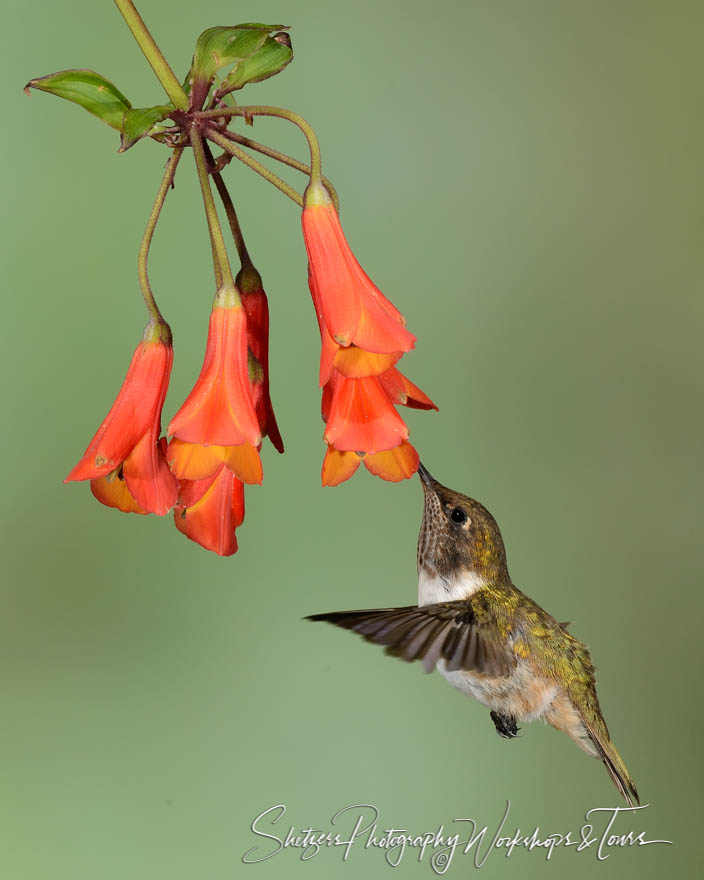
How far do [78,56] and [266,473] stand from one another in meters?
0.72

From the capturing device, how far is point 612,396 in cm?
182

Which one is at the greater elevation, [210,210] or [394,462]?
[210,210]

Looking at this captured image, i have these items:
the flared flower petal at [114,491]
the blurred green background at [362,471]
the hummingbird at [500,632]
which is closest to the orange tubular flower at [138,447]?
the flared flower petal at [114,491]

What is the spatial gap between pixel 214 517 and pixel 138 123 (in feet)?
0.88

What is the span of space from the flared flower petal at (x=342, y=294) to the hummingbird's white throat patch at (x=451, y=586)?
509 mm

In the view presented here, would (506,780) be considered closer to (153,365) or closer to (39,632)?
(39,632)

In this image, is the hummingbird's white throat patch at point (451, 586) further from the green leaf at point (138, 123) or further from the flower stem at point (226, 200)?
the green leaf at point (138, 123)

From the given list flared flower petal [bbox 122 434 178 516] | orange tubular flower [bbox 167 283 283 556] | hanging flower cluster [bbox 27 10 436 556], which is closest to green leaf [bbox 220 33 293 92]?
hanging flower cluster [bbox 27 10 436 556]

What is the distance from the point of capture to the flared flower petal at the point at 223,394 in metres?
0.59

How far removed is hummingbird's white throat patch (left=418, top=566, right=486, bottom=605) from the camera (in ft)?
3.43

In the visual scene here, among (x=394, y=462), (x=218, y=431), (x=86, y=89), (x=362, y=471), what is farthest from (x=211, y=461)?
(x=362, y=471)

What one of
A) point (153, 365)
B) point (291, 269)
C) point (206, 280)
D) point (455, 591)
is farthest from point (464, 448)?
point (153, 365)

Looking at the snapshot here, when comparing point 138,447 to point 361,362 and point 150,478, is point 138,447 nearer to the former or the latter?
point 150,478

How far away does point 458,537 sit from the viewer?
40.7 inches
